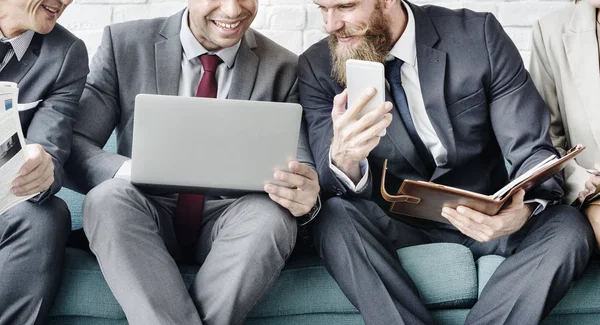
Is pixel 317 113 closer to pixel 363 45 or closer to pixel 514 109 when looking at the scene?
pixel 363 45

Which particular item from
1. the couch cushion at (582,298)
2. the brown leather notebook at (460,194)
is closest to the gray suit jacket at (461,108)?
the brown leather notebook at (460,194)

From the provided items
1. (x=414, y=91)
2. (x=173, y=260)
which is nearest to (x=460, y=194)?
(x=414, y=91)

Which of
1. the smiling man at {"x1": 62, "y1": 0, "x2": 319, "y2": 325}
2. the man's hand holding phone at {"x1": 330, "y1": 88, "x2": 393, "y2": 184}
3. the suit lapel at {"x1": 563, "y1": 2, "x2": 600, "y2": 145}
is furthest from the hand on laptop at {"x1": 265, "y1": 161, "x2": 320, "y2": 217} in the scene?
the suit lapel at {"x1": 563, "y1": 2, "x2": 600, "y2": 145}

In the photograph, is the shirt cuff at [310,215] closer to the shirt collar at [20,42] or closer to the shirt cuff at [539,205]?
the shirt cuff at [539,205]

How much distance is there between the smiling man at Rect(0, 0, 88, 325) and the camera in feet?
5.92

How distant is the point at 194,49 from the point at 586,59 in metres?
1.08

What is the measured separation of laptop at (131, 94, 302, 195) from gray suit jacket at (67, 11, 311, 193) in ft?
1.31

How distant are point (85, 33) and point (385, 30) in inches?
41.7

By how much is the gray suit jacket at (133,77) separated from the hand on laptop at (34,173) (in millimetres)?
290

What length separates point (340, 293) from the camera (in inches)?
77.9

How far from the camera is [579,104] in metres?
2.21

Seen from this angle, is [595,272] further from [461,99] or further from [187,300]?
[187,300]

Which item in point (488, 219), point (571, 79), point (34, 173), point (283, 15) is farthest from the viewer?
point (283, 15)

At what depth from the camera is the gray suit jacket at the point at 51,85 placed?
6.50 ft
